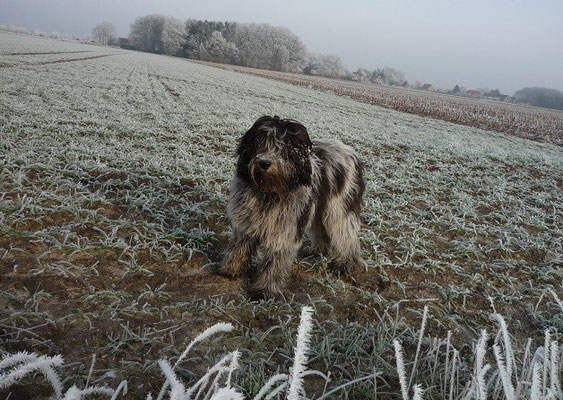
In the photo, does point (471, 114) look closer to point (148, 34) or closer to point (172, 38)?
point (172, 38)

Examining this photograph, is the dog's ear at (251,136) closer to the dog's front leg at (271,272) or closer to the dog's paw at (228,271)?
the dog's front leg at (271,272)

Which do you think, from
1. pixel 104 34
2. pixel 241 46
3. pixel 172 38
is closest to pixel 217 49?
pixel 241 46

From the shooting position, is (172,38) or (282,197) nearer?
(282,197)

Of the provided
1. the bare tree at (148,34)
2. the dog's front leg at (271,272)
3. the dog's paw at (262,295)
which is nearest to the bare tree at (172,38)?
the bare tree at (148,34)

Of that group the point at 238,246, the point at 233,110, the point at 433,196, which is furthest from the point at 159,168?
the point at 233,110

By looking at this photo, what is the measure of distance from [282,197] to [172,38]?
121 metres

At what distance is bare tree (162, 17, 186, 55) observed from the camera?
358 ft

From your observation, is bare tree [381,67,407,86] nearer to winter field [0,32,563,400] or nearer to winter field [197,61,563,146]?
winter field [197,61,563,146]

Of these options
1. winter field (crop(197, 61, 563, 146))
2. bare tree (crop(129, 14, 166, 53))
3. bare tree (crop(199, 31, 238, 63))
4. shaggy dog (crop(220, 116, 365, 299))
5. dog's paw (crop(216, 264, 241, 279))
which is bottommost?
dog's paw (crop(216, 264, 241, 279))

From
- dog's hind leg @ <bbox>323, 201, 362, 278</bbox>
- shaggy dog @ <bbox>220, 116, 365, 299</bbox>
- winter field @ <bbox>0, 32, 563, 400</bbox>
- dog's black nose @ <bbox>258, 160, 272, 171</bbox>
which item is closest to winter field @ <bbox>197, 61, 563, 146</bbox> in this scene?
winter field @ <bbox>0, 32, 563, 400</bbox>

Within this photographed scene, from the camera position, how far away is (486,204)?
7.96m

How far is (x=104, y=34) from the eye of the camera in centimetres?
16975

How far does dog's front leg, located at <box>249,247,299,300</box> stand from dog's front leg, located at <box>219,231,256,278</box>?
211mm

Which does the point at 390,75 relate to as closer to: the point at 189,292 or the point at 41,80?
the point at 41,80
